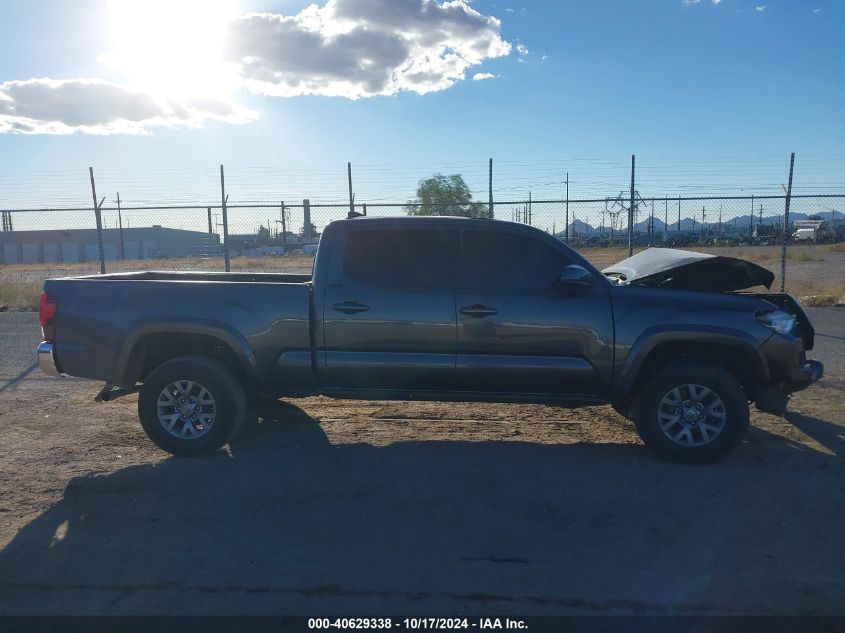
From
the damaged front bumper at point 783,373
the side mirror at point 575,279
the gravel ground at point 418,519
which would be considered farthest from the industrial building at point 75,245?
the damaged front bumper at point 783,373

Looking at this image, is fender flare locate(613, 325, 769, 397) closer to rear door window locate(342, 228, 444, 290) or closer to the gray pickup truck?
the gray pickup truck

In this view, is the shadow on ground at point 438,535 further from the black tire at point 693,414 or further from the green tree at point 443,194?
the green tree at point 443,194

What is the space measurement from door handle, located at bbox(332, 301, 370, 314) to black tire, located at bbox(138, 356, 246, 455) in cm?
104

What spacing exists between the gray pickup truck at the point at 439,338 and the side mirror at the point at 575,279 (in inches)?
0.6

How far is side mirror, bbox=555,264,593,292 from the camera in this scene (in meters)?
5.76

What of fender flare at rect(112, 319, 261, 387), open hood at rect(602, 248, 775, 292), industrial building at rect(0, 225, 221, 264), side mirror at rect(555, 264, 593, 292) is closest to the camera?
side mirror at rect(555, 264, 593, 292)

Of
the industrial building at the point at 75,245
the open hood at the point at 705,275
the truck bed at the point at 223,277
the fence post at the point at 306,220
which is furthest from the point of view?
the industrial building at the point at 75,245

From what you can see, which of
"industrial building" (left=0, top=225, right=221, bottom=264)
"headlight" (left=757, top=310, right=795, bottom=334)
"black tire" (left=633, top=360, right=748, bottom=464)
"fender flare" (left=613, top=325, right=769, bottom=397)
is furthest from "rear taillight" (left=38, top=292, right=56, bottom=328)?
"industrial building" (left=0, top=225, right=221, bottom=264)

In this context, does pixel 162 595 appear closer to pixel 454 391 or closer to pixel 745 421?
pixel 454 391

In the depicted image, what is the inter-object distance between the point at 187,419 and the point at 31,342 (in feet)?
22.6

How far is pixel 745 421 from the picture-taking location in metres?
5.79

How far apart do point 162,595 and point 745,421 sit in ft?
14.1

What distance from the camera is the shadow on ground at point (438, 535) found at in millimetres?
3895

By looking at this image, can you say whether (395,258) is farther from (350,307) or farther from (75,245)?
(75,245)
